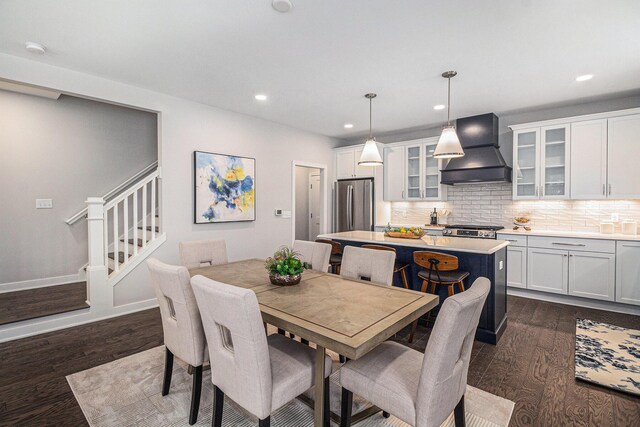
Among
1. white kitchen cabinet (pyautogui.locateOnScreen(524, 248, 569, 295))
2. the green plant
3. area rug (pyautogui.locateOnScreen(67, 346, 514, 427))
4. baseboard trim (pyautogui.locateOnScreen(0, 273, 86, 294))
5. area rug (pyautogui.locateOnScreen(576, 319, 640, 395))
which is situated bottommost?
area rug (pyautogui.locateOnScreen(67, 346, 514, 427))

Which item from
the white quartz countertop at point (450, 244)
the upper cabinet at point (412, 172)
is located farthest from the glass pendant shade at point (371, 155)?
the upper cabinet at point (412, 172)

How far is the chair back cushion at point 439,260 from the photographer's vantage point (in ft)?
9.36

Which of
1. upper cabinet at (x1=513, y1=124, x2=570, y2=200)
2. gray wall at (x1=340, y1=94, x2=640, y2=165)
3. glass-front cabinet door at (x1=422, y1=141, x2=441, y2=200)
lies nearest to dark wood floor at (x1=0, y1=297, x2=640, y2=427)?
upper cabinet at (x1=513, y1=124, x2=570, y2=200)

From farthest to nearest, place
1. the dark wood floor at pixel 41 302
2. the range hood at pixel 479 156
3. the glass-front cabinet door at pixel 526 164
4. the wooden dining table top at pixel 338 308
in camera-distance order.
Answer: the range hood at pixel 479 156 < the glass-front cabinet door at pixel 526 164 < the dark wood floor at pixel 41 302 < the wooden dining table top at pixel 338 308

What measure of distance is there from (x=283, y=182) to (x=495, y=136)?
3.45m

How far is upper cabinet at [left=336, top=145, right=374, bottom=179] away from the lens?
614 cm

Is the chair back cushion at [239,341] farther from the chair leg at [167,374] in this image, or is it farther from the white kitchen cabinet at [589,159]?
the white kitchen cabinet at [589,159]

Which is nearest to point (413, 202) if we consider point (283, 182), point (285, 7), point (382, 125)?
point (382, 125)

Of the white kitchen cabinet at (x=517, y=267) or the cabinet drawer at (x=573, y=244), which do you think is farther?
the white kitchen cabinet at (x=517, y=267)

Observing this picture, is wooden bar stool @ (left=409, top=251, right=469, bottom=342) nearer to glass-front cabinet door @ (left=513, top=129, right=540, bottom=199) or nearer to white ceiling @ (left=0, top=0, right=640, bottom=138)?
white ceiling @ (left=0, top=0, right=640, bottom=138)

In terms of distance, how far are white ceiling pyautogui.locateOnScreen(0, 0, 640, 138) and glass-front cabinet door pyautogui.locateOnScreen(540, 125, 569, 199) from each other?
483 mm

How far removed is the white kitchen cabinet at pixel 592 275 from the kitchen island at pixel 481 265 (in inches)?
55.7

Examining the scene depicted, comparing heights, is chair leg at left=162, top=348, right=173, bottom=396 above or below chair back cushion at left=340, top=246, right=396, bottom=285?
below

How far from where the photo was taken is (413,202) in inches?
239
